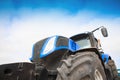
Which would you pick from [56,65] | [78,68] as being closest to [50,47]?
[56,65]

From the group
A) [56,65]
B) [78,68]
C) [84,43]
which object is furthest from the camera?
[84,43]

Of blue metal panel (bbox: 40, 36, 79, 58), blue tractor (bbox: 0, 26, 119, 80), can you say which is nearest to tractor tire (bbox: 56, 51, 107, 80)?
blue tractor (bbox: 0, 26, 119, 80)

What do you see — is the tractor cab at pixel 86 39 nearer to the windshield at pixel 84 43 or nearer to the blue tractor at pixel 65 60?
the windshield at pixel 84 43

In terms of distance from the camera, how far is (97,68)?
2768mm

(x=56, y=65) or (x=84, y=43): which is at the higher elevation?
(x=84, y=43)

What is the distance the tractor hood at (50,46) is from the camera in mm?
2916

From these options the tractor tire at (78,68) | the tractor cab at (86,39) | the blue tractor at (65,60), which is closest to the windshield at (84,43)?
the tractor cab at (86,39)

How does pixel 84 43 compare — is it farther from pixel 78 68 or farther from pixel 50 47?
pixel 78 68

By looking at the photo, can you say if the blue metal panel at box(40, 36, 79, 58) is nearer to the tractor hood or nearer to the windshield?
the tractor hood

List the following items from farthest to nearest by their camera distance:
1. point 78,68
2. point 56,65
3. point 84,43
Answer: point 84,43 < point 56,65 < point 78,68

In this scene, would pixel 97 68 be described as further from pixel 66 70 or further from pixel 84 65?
pixel 66 70

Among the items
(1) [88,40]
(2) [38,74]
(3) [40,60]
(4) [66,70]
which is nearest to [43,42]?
(3) [40,60]

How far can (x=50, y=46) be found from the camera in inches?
117

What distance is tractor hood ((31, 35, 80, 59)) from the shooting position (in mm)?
2916
